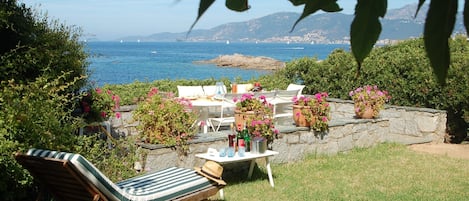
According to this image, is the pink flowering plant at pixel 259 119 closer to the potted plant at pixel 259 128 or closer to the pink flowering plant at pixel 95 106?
the potted plant at pixel 259 128

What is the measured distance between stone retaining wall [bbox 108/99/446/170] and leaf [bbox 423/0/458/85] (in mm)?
5650

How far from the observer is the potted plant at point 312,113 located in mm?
7410

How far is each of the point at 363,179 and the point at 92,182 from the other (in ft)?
12.0

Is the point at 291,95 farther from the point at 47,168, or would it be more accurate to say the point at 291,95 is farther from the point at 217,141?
the point at 47,168

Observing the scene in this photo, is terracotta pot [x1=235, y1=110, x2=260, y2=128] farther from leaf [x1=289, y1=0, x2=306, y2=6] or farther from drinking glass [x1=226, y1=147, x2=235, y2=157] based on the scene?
leaf [x1=289, y1=0, x2=306, y2=6]

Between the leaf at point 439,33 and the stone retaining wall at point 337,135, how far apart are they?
565 centimetres

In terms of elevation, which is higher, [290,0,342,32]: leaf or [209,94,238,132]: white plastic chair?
[290,0,342,32]: leaf

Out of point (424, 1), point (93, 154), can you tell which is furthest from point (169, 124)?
point (424, 1)

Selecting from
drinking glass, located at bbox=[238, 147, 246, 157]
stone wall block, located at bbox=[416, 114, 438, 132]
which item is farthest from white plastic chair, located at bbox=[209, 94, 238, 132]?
stone wall block, located at bbox=[416, 114, 438, 132]

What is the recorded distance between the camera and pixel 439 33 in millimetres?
326

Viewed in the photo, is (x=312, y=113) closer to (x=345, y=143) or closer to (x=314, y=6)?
(x=345, y=143)

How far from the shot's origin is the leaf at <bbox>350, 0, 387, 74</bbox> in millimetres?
374

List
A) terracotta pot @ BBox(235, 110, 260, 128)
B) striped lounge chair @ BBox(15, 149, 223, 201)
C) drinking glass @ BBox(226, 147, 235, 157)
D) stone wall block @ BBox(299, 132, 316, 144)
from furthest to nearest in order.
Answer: stone wall block @ BBox(299, 132, 316, 144) → terracotta pot @ BBox(235, 110, 260, 128) → drinking glass @ BBox(226, 147, 235, 157) → striped lounge chair @ BBox(15, 149, 223, 201)

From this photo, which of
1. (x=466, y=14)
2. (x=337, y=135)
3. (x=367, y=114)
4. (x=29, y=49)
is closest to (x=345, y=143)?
(x=337, y=135)
